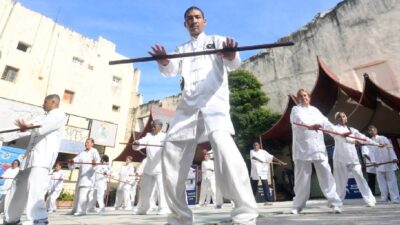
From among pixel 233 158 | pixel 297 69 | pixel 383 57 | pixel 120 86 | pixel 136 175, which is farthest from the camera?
pixel 120 86

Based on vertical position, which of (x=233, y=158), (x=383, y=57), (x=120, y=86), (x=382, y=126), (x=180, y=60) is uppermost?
(x=120, y=86)

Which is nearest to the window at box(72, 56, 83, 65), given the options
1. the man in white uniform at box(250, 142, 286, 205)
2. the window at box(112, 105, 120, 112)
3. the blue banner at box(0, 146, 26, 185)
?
the window at box(112, 105, 120, 112)

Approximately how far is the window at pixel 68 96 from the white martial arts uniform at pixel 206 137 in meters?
21.1

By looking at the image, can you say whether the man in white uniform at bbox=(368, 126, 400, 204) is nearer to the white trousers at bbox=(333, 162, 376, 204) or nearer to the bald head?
the white trousers at bbox=(333, 162, 376, 204)

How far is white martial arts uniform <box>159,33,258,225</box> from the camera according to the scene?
2525mm

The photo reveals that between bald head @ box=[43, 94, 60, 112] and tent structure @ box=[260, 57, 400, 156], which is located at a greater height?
tent structure @ box=[260, 57, 400, 156]

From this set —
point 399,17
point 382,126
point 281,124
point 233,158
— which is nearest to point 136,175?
point 281,124

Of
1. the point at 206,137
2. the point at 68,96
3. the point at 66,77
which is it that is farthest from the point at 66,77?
the point at 206,137

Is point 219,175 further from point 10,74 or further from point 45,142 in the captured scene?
point 10,74

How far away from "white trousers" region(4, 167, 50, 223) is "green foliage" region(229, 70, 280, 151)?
447 inches

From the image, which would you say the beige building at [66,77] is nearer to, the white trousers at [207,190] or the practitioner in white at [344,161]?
the white trousers at [207,190]

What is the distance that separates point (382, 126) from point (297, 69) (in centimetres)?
613

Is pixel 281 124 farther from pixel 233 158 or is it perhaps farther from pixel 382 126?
pixel 233 158

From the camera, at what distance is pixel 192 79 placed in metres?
3.03
